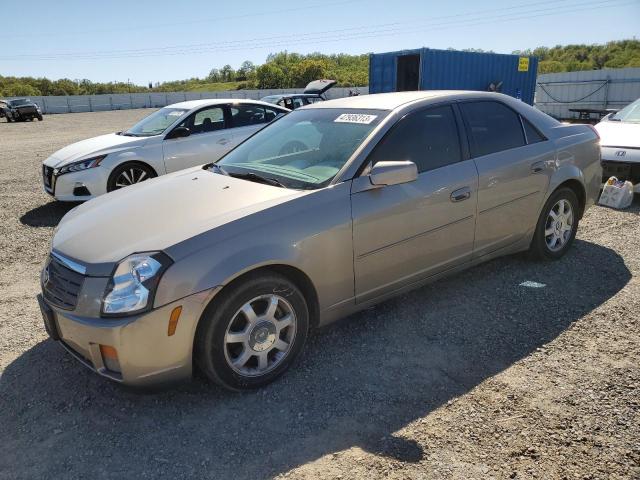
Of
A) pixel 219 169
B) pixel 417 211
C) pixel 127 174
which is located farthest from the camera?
pixel 127 174

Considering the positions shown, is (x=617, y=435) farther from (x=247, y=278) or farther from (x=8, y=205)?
(x=8, y=205)

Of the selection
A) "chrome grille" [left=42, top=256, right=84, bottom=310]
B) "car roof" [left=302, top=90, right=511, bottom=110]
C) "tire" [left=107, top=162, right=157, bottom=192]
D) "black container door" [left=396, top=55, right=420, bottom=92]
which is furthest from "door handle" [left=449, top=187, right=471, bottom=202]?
"black container door" [left=396, top=55, right=420, bottom=92]

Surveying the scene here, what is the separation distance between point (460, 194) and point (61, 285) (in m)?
2.72

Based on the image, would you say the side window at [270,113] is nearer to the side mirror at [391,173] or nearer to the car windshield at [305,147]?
the car windshield at [305,147]

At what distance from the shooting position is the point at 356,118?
11.9 feet

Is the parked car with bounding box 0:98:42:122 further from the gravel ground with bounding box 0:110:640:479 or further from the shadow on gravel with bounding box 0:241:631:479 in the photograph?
the shadow on gravel with bounding box 0:241:631:479

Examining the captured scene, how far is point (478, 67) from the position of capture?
17.0 meters

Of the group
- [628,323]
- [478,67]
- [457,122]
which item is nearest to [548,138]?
[457,122]

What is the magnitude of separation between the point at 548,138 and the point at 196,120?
5.14 metres

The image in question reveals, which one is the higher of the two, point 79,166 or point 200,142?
point 200,142

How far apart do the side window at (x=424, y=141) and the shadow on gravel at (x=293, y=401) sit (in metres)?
1.18

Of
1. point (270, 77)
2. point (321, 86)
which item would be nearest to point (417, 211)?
point (321, 86)

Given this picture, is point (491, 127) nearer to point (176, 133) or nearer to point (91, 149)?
point (176, 133)

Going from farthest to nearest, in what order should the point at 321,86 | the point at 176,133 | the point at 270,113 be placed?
1. the point at 321,86
2. the point at 270,113
3. the point at 176,133
